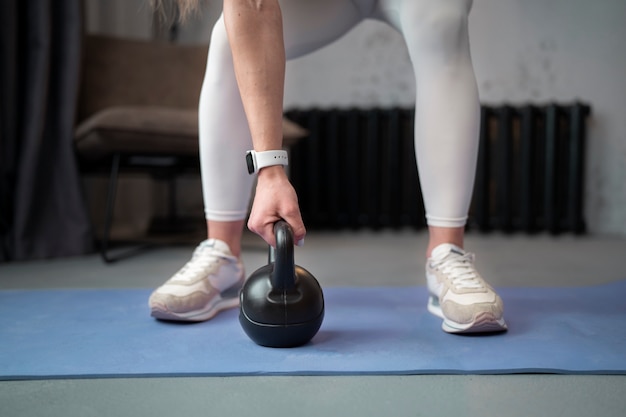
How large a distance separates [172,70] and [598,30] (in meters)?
1.94

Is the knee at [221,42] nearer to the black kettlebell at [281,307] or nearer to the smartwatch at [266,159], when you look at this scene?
the smartwatch at [266,159]

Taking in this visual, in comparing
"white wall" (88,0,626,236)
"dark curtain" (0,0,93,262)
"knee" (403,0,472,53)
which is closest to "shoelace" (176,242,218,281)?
"knee" (403,0,472,53)

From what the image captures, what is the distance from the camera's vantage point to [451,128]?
2.78 feet

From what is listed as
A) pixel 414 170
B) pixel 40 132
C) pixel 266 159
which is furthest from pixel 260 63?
pixel 414 170

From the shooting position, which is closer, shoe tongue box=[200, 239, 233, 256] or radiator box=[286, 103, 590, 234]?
shoe tongue box=[200, 239, 233, 256]

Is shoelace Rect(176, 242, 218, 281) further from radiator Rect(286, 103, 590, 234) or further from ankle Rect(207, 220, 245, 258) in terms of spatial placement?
radiator Rect(286, 103, 590, 234)

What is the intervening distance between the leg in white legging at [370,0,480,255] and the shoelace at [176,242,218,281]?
0.37 m

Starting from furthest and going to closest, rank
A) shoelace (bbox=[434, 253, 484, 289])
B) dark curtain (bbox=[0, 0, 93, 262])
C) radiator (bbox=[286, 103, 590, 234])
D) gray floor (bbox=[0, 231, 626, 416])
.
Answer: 1. radiator (bbox=[286, 103, 590, 234])
2. dark curtain (bbox=[0, 0, 93, 262])
3. shoelace (bbox=[434, 253, 484, 289])
4. gray floor (bbox=[0, 231, 626, 416])

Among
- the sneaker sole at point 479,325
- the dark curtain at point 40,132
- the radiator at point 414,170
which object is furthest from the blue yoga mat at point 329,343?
the radiator at point 414,170

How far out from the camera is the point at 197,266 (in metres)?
0.86

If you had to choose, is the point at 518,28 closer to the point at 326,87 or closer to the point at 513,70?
the point at 513,70

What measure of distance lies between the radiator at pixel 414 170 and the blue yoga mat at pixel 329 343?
1.59 meters

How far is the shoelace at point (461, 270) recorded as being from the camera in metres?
0.77

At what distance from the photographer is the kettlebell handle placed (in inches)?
24.3
